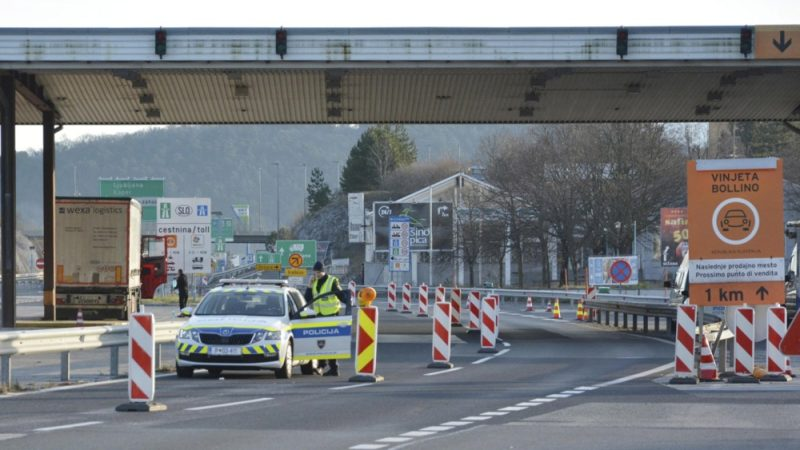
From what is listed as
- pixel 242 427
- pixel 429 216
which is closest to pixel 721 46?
pixel 242 427

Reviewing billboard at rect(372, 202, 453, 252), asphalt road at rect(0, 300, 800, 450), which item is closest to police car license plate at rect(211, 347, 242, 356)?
asphalt road at rect(0, 300, 800, 450)

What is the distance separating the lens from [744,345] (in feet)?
60.6

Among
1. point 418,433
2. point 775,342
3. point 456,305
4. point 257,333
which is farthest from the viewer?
point 456,305

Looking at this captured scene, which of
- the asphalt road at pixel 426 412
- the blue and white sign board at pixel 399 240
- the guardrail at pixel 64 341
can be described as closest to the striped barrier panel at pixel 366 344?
the asphalt road at pixel 426 412

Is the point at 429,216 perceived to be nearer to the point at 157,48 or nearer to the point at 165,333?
the point at 157,48

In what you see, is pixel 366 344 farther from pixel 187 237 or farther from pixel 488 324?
pixel 187 237

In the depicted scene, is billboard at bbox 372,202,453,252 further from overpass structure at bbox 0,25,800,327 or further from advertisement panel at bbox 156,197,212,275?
overpass structure at bbox 0,25,800,327

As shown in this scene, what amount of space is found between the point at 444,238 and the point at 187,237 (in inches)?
1054

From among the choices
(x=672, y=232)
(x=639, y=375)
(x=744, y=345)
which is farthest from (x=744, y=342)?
(x=672, y=232)

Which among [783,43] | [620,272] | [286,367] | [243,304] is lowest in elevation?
[286,367]

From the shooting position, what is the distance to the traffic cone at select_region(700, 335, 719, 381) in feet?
61.3

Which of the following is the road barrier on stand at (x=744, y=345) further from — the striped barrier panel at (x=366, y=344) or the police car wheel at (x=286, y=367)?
the police car wheel at (x=286, y=367)

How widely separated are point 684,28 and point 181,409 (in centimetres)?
1815

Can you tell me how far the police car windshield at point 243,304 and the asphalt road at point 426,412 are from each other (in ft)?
3.13
